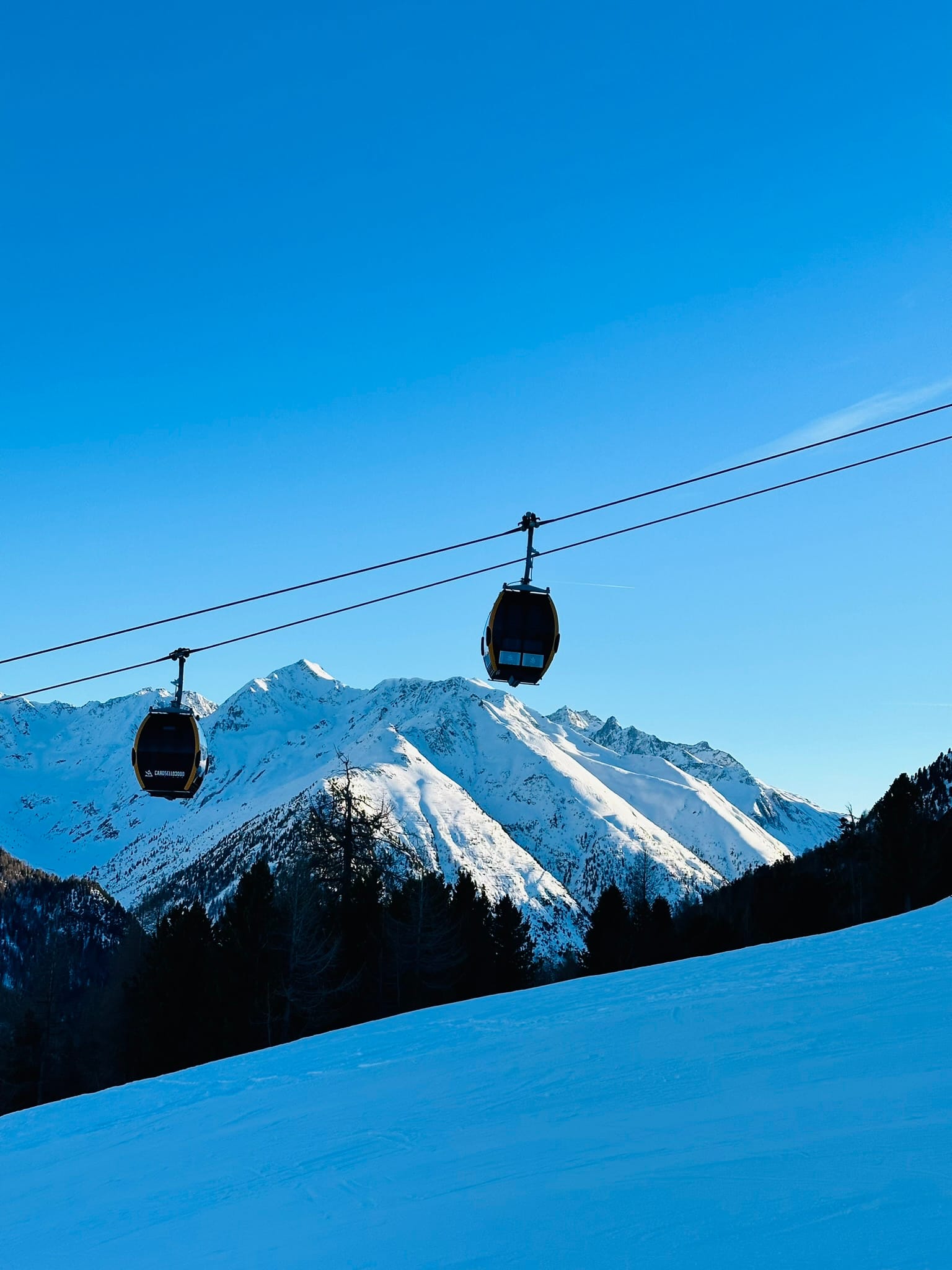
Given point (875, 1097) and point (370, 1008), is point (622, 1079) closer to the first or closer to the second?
point (875, 1097)

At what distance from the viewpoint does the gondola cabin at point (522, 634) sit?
32.2 ft

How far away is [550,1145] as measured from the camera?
8227 millimetres

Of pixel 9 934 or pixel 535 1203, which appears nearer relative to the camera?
pixel 535 1203

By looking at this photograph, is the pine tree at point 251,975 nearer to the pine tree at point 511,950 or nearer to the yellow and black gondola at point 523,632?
the pine tree at point 511,950

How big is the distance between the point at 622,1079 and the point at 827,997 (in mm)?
3878

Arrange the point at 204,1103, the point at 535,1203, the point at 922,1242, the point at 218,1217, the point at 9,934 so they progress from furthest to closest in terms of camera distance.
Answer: the point at 9,934 → the point at 204,1103 → the point at 218,1217 → the point at 535,1203 → the point at 922,1242

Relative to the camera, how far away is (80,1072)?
41938mm

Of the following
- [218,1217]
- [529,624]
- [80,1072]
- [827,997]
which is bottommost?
[80,1072]

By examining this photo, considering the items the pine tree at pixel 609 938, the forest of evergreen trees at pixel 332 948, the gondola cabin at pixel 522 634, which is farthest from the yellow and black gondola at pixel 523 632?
the pine tree at pixel 609 938

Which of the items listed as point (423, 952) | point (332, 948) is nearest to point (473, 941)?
point (423, 952)

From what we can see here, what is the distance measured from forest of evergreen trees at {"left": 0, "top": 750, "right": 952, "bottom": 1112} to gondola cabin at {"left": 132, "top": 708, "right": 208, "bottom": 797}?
20954 mm

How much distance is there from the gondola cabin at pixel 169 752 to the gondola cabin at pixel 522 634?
3578 mm

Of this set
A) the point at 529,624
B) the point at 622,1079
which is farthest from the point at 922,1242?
the point at 529,624

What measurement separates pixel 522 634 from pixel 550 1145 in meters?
4.37
